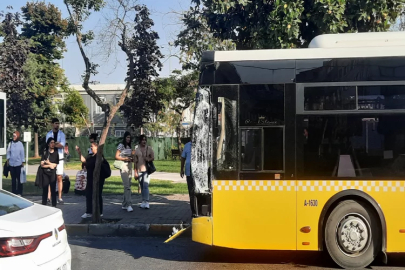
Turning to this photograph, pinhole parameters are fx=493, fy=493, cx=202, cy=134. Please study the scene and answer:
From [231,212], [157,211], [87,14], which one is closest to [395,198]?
[231,212]

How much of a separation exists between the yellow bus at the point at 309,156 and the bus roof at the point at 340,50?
23 mm

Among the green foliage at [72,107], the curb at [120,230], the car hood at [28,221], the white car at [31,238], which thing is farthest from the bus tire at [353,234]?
the green foliage at [72,107]

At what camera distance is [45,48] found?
152 ft

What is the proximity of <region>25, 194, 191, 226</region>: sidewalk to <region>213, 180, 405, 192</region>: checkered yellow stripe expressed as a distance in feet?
11.5

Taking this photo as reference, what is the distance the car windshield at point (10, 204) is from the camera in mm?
5701

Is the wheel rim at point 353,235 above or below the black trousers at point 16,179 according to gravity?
below

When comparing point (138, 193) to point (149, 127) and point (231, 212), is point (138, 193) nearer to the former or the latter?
point (231, 212)

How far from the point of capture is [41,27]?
4741cm

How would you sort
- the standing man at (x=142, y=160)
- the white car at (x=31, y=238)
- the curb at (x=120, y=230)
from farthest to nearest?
the standing man at (x=142, y=160) < the curb at (x=120, y=230) < the white car at (x=31, y=238)

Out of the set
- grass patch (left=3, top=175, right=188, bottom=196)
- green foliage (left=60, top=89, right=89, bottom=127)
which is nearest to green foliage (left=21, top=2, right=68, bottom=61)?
green foliage (left=60, top=89, right=89, bottom=127)

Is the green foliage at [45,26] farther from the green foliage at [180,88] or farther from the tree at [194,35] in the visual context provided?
the tree at [194,35]

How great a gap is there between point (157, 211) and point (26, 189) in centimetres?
740

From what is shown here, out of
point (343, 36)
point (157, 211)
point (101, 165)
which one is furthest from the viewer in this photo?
point (157, 211)

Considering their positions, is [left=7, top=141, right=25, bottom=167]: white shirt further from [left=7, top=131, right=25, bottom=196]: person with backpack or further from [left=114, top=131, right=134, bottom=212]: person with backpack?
[left=114, top=131, right=134, bottom=212]: person with backpack
